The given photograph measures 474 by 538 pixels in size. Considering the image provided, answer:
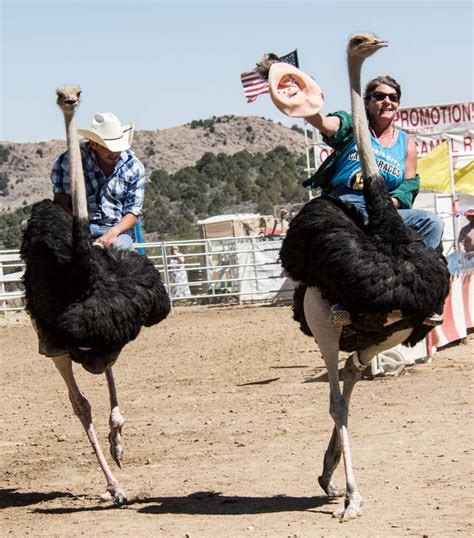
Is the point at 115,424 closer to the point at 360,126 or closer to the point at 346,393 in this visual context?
the point at 346,393

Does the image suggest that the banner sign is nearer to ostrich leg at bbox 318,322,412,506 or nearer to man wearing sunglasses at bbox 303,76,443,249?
man wearing sunglasses at bbox 303,76,443,249

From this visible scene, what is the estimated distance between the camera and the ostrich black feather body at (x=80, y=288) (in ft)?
21.1

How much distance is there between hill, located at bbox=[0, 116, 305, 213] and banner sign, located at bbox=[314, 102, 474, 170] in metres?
57.1

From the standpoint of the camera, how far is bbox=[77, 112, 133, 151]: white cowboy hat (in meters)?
7.33

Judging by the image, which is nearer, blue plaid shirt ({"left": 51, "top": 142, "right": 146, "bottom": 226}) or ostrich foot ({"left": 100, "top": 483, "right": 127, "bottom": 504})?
ostrich foot ({"left": 100, "top": 483, "right": 127, "bottom": 504})

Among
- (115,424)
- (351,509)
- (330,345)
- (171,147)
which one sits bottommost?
(351,509)

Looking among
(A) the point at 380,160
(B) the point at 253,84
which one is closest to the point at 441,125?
(B) the point at 253,84

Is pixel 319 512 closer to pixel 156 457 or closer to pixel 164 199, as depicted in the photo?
pixel 156 457

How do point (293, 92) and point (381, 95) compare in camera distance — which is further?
point (381, 95)

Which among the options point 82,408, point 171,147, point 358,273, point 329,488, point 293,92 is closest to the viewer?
point 358,273

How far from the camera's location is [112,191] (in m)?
7.39

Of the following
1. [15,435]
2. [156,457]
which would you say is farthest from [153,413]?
[156,457]

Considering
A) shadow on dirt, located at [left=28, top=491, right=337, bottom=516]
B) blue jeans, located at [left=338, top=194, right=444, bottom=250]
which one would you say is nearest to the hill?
shadow on dirt, located at [left=28, top=491, right=337, bottom=516]

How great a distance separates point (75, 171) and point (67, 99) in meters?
0.44
